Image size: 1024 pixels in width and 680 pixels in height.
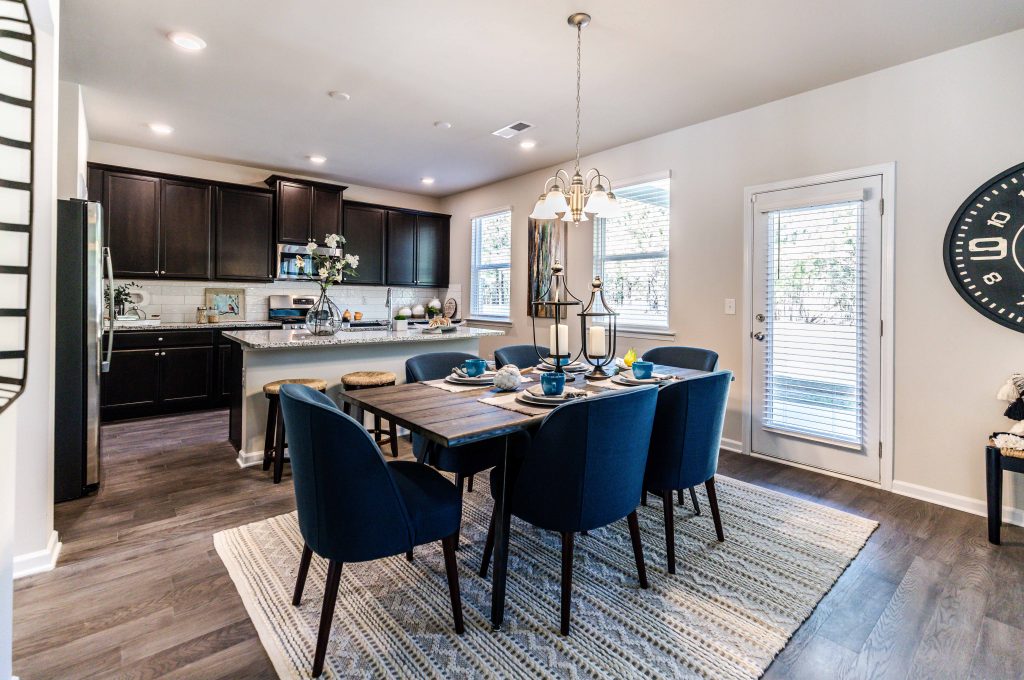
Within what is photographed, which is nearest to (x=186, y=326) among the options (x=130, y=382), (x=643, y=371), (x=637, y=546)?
(x=130, y=382)

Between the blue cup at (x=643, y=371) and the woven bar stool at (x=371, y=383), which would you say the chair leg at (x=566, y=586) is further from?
the woven bar stool at (x=371, y=383)

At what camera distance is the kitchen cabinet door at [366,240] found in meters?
6.21

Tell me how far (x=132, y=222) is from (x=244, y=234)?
97cm

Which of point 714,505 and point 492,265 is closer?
point 714,505

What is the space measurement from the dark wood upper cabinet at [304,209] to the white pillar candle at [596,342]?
4.26 m

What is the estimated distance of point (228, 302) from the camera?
564 centimetres

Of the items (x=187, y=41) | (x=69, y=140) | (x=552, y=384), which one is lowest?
(x=552, y=384)

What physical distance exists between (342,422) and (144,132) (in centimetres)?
470

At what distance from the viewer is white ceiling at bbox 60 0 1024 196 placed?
8.50ft

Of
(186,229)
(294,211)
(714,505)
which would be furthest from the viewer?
(294,211)

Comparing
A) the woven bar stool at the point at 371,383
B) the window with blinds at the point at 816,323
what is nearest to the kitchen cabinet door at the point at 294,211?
the woven bar stool at the point at 371,383

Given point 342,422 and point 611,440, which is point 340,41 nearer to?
point 342,422

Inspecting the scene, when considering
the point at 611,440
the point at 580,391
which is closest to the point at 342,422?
the point at 611,440

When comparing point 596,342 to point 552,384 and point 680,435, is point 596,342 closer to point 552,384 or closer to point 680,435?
point 552,384
